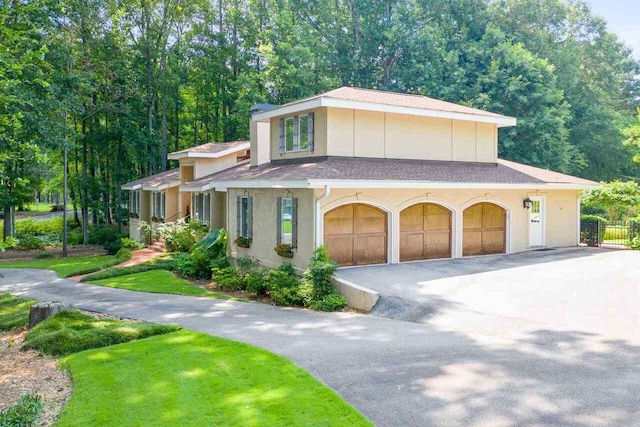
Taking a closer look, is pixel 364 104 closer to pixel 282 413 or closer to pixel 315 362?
pixel 315 362

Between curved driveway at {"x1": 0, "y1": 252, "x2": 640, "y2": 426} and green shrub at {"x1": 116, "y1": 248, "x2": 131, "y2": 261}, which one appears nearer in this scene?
curved driveway at {"x1": 0, "y1": 252, "x2": 640, "y2": 426}

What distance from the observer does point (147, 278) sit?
18.7 metres

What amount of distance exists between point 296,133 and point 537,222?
10.2 metres

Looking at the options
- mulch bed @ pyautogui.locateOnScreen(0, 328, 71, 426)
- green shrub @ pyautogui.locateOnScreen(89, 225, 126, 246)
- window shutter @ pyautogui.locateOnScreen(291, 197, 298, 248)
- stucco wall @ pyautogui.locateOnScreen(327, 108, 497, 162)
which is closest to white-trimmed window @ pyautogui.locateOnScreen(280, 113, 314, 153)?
stucco wall @ pyautogui.locateOnScreen(327, 108, 497, 162)

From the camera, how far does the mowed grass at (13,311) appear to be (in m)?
11.9

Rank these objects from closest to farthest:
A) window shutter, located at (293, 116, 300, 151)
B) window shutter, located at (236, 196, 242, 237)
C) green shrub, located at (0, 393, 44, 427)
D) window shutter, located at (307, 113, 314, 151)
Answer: green shrub, located at (0, 393, 44, 427) < window shutter, located at (307, 113, 314, 151) < window shutter, located at (293, 116, 300, 151) < window shutter, located at (236, 196, 242, 237)

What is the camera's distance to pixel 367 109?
54.7ft

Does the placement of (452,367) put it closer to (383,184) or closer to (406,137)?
(383,184)

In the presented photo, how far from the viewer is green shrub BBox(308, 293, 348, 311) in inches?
492

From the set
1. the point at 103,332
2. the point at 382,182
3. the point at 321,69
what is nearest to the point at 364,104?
the point at 382,182

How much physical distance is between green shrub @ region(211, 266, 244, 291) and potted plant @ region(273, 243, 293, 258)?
2009mm

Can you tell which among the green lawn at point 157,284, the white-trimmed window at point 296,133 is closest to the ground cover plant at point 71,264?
the green lawn at point 157,284

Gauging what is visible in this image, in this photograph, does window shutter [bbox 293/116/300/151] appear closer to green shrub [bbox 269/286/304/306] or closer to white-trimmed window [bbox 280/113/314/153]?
white-trimmed window [bbox 280/113/314/153]

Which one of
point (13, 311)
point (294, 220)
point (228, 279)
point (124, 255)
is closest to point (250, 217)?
point (228, 279)
